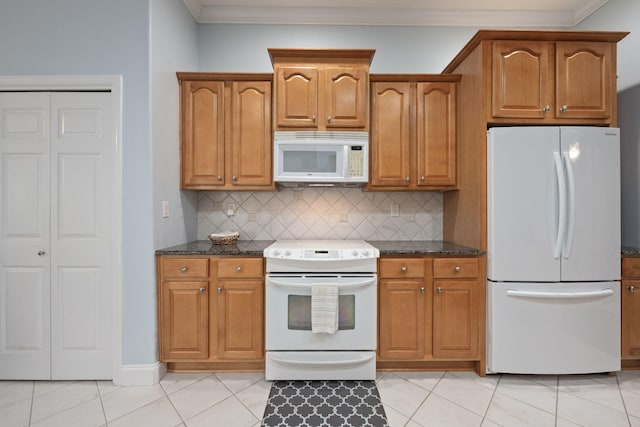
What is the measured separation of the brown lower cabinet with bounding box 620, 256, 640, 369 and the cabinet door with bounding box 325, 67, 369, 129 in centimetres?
224

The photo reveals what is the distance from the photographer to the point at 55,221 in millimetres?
2275

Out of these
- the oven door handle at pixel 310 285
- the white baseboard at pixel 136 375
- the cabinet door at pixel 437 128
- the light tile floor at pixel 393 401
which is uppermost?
the cabinet door at pixel 437 128

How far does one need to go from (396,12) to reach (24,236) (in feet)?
11.8

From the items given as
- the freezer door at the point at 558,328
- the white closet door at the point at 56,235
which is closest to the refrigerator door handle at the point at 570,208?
the freezer door at the point at 558,328

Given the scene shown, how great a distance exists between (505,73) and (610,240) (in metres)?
1.40

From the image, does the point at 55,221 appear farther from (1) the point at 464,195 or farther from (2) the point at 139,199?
(1) the point at 464,195

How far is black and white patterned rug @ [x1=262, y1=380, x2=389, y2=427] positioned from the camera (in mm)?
1874

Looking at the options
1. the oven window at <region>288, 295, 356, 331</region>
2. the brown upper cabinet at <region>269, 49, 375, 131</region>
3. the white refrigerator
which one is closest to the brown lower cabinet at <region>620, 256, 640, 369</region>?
the white refrigerator

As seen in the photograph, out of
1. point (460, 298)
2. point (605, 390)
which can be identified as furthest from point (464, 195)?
point (605, 390)

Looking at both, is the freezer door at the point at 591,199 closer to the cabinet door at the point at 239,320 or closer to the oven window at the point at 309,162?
the oven window at the point at 309,162

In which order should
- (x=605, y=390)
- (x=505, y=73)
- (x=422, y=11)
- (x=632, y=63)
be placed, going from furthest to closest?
(x=422, y=11) < (x=632, y=63) < (x=505, y=73) < (x=605, y=390)

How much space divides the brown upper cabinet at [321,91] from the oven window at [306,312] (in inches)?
53.8

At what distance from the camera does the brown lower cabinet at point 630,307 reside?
2350mm

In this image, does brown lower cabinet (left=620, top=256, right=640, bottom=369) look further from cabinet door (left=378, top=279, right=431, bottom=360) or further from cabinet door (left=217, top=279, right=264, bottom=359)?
cabinet door (left=217, top=279, right=264, bottom=359)
